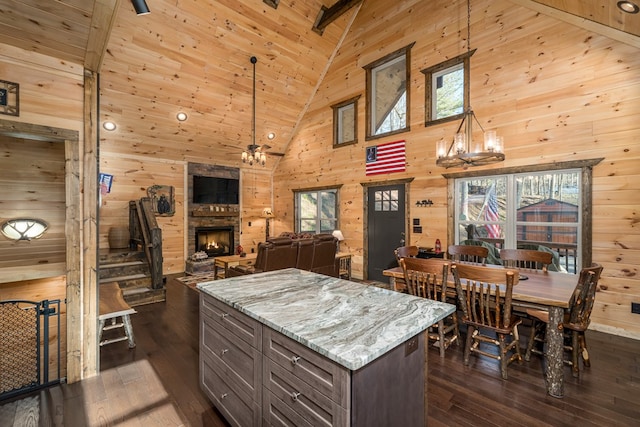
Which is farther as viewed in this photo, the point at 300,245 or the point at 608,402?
the point at 300,245

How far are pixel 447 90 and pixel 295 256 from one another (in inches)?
161

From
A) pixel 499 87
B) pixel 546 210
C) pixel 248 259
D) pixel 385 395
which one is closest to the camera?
pixel 385 395

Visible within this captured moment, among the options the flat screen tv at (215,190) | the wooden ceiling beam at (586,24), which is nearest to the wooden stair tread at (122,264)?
the flat screen tv at (215,190)

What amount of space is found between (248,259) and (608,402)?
16.5ft

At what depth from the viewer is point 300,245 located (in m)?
4.89

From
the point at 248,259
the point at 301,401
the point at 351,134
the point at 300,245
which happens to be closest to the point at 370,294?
the point at 301,401

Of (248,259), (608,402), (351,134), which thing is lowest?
(608,402)

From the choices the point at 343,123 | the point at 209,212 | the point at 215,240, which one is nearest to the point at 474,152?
the point at 343,123

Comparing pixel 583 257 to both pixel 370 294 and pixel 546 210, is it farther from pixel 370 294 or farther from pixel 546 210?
pixel 370 294

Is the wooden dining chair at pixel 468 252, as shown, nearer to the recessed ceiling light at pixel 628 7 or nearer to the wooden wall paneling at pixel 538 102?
the wooden wall paneling at pixel 538 102

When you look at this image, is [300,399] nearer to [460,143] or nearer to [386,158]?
[460,143]

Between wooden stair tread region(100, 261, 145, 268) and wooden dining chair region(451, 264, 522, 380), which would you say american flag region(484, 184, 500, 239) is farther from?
wooden stair tread region(100, 261, 145, 268)

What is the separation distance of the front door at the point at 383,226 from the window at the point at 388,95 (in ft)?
4.18

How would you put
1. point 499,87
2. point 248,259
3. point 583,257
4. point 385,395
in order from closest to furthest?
point 385,395 → point 583,257 → point 499,87 → point 248,259
